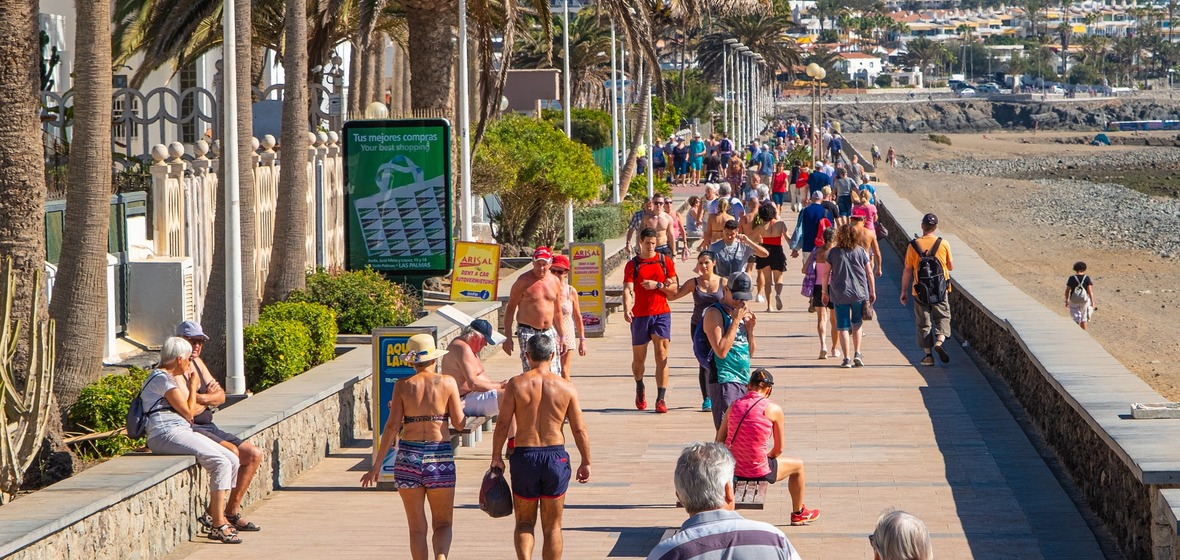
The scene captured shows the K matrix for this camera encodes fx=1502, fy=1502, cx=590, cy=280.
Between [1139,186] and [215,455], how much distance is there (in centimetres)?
9435

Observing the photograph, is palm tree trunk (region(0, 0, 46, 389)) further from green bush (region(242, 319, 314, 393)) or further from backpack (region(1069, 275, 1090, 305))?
backpack (region(1069, 275, 1090, 305))

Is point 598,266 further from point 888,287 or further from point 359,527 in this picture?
point 359,527

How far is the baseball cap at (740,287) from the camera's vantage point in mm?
10780

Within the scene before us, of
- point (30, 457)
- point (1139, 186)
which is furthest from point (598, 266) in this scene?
point (1139, 186)

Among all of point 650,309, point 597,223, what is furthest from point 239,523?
point 597,223

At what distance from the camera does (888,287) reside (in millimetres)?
24547

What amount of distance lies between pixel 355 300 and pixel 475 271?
1.64 metres

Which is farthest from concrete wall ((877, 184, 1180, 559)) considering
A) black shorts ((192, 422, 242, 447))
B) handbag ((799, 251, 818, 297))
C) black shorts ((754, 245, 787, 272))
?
black shorts ((192, 422, 242, 447))

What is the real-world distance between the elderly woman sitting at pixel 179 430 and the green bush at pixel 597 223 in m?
20.4

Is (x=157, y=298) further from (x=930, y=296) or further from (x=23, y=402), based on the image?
(x=930, y=296)

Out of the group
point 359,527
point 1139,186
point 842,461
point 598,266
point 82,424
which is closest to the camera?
point 359,527

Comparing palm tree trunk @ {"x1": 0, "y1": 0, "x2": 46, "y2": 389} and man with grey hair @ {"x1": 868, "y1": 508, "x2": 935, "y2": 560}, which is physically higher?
palm tree trunk @ {"x1": 0, "y1": 0, "x2": 46, "y2": 389}

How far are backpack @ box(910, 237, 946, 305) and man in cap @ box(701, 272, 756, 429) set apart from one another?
5.76 m

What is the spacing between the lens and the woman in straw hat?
8188 mm
